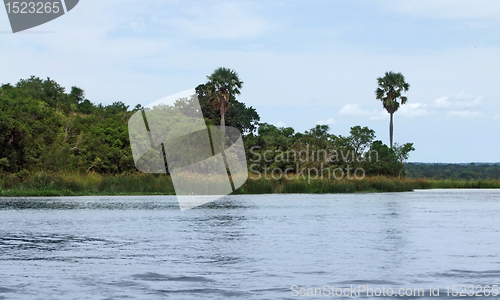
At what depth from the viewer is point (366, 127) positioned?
230ft

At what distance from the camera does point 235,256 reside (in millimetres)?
11148

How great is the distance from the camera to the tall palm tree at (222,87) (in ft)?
205

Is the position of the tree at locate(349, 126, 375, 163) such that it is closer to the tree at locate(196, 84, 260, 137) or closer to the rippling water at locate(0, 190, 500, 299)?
the tree at locate(196, 84, 260, 137)

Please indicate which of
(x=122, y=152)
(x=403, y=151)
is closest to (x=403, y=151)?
(x=403, y=151)

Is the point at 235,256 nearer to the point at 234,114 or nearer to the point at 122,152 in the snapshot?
the point at 122,152

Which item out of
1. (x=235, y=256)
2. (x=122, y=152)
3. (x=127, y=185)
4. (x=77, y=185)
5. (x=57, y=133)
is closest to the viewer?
(x=235, y=256)

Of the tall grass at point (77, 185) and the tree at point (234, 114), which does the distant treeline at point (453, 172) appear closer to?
the tree at point (234, 114)

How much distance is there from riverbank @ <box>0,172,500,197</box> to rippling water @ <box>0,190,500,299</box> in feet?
57.9

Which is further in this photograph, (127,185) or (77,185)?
(127,185)

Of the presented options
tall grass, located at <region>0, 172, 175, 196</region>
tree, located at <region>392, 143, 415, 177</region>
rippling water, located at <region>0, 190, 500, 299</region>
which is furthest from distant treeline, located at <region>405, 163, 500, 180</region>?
rippling water, located at <region>0, 190, 500, 299</region>

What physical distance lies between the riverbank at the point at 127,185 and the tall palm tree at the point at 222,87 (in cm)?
2072

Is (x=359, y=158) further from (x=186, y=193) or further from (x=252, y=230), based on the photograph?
(x=252, y=230)

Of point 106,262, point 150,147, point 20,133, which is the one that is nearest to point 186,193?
point 20,133

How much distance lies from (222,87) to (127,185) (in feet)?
87.0
